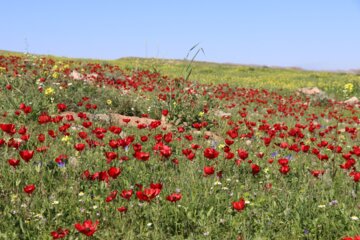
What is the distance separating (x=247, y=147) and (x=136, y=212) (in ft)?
12.4

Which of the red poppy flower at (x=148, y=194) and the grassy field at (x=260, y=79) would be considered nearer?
the red poppy flower at (x=148, y=194)

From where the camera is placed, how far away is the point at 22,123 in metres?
7.77

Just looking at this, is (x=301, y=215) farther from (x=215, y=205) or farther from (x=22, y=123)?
(x=22, y=123)

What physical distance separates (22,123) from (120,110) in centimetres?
320

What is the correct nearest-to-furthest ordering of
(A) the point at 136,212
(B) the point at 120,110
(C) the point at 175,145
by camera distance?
(A) the point at 136,212
(C) the point at 175,145
(B) the point at 120,110

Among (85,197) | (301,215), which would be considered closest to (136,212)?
(85,197)

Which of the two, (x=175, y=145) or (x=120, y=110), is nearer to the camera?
(x=175, y=145)

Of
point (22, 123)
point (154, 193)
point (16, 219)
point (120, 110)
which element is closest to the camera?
point (154, 193)

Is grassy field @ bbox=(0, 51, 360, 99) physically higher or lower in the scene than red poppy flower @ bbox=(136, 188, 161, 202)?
lower

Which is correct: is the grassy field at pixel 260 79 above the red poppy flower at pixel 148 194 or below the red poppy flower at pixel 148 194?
below

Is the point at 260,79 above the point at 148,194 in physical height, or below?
below

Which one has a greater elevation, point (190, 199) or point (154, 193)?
point (154, 193)

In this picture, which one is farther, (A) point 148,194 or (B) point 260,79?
(B) point 260,79

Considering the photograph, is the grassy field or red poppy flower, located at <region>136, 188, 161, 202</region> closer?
red poppy flower, located at <region>136, 188, 161, 202</region>
